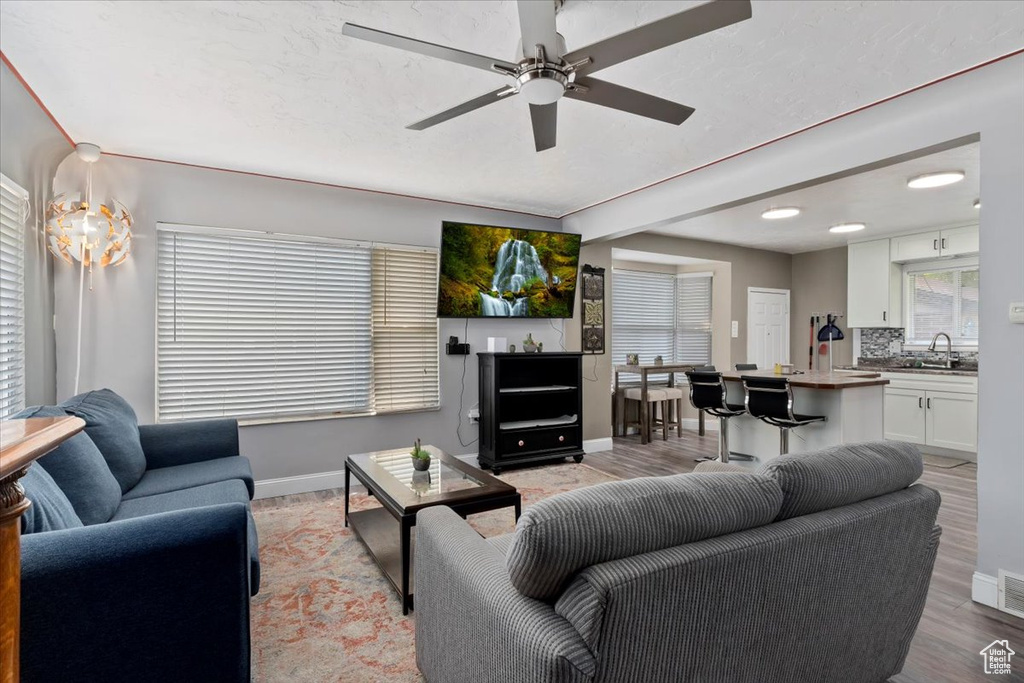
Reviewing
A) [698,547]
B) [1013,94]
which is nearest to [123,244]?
[698,547]

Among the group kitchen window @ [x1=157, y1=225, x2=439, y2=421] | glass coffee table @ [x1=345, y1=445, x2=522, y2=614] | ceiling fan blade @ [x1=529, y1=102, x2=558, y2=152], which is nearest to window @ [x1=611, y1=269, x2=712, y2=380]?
kitchen window @ [x1=157, y1=225, x2=439, y2=421]

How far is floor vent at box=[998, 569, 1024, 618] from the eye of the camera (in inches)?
86.1

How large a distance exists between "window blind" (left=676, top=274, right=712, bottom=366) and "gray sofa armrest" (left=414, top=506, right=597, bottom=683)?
6.23 metres

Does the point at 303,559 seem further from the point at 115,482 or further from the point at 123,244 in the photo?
the point at 123,244

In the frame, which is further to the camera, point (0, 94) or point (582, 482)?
point (582, 482)

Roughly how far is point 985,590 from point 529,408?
3475 millimetres

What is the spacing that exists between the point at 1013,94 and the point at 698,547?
2.67 m

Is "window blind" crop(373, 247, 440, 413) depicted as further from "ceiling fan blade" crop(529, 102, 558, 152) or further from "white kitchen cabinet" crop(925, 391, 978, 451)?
"white kitchen cabinet" crop(925, 391, 978, 451)

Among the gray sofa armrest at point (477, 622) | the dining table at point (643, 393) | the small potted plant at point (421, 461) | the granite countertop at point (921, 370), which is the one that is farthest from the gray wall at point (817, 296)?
the gray sofa armrest at point (477, 622)

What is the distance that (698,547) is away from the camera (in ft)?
3.75

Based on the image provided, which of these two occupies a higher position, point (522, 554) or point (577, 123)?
point (577, 123)

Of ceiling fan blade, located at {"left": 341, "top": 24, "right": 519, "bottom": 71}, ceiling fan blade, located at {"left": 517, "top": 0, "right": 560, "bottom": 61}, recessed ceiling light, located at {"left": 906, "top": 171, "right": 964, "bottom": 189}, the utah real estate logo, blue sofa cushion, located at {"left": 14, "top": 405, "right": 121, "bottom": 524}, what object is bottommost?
the utah real estate logo

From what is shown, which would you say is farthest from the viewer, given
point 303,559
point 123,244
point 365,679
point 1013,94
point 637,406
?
point 637,406

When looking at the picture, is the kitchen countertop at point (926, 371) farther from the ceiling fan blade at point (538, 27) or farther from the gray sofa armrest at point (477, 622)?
the gray sofa armrest at point (477, 622)
